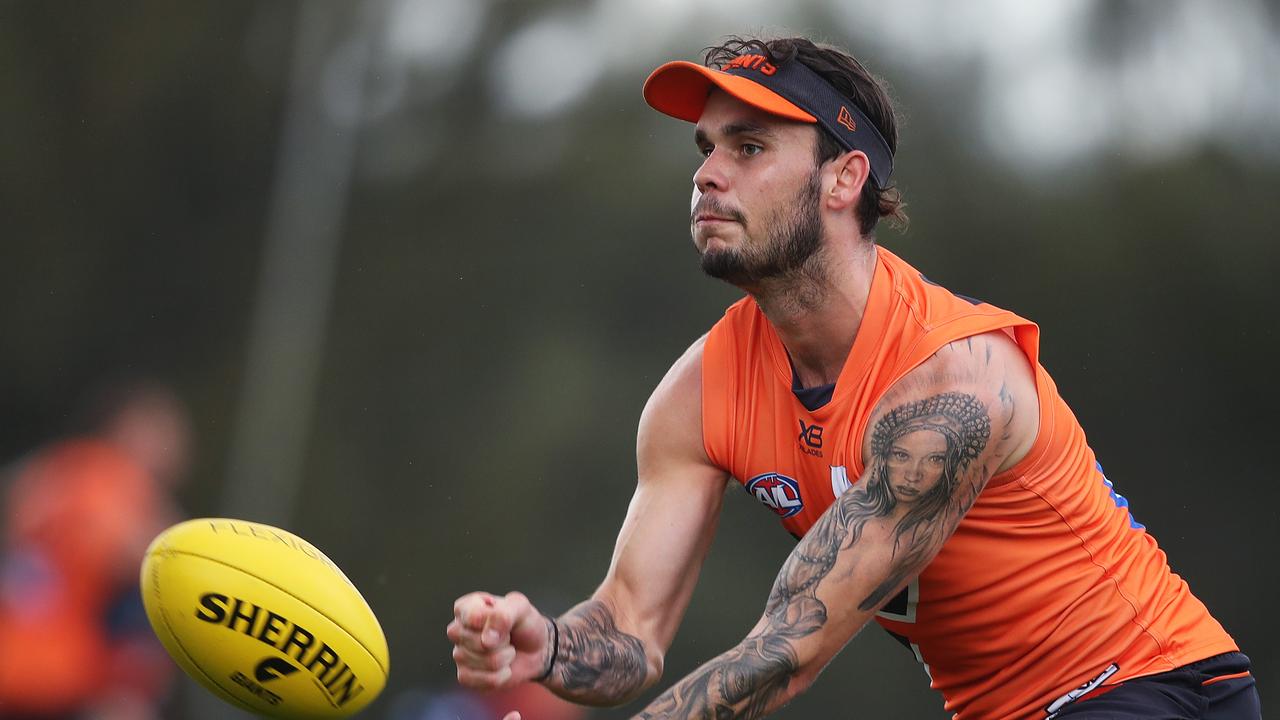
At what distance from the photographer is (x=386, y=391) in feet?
20.1

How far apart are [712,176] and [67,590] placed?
10.7 ft

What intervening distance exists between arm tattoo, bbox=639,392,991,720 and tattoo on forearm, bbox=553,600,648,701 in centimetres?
40

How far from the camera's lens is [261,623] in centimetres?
276

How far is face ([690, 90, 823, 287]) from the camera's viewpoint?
2.87 metres

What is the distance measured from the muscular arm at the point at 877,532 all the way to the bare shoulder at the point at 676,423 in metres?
0.54

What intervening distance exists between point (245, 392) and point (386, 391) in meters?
0.63

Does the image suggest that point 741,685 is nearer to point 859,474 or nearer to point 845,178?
point 859,474

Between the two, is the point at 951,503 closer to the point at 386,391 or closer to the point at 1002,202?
the point at 386,391

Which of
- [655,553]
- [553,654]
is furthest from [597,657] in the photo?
[655,553]

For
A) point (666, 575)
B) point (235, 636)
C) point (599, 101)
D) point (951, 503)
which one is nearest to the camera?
point (951, 503)

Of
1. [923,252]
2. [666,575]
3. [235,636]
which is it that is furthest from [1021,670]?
[923,252]

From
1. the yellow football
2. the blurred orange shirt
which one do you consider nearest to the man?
the yellow football

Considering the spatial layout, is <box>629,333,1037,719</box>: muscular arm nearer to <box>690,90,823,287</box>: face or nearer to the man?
the man

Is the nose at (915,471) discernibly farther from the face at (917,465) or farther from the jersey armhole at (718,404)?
the jersey armhole at (718,404)
